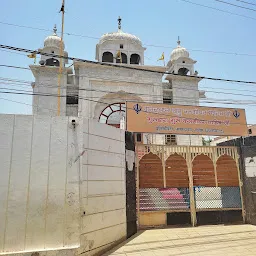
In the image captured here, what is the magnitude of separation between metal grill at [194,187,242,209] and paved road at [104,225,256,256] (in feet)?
2.55

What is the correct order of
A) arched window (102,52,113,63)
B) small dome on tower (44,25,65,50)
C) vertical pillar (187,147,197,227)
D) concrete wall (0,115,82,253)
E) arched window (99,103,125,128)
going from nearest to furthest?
concrete wall (0,115,82,253)
vertical pillar (187,147,197,227)
arched window (99,103,125,128)
small dome on tower (44,25,65,50)
arched window (102,52,113,63)

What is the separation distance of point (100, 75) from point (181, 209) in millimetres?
11691

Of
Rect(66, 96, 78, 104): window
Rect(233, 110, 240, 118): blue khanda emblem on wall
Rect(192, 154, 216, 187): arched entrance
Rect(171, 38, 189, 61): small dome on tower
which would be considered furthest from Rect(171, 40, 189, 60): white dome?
Rect(192, 154, 216, 187): arched entrance

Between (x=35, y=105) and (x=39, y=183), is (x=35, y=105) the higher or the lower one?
the higher one

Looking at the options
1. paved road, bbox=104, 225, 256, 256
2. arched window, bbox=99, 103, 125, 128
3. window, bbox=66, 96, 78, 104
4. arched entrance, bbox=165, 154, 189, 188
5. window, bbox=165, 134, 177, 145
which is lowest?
paved road, bbox=104, 225, 256, 256

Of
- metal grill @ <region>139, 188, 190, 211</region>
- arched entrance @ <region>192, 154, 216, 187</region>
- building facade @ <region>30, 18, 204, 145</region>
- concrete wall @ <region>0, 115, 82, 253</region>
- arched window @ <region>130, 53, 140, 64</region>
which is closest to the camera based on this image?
concrete wall @ <region>0, 115, 82, 253</region>

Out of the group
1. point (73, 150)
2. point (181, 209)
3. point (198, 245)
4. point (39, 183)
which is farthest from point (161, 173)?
point (39, 183)

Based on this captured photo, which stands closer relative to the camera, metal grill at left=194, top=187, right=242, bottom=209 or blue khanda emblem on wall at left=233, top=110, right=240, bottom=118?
metal grill at left=194, top=187, right=242, bottom=209

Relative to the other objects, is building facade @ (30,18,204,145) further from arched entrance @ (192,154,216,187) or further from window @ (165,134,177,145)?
arched entrance @ (192,154,216,187)

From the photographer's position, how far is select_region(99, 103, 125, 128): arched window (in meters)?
16.4

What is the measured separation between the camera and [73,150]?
507 centimetres

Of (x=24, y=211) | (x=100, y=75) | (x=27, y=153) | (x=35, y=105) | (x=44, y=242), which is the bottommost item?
(x=44, y=242)

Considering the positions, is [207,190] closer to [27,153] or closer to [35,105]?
[27,153]

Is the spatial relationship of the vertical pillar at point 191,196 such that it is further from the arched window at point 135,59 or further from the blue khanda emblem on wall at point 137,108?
the arched window at point 135,59
